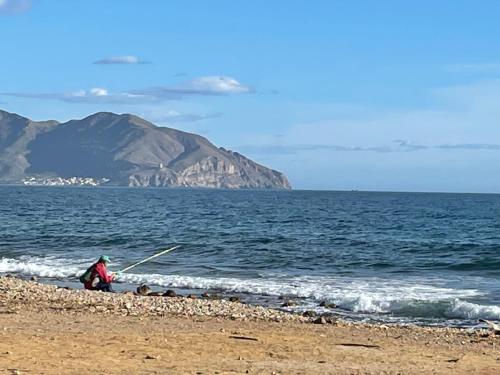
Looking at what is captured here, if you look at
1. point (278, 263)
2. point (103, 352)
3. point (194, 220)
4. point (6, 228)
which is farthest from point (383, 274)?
point (194, 220)

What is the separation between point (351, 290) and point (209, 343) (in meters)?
11.4

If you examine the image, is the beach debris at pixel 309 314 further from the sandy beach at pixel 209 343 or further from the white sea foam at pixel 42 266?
the white sea foam at pixel 42 266

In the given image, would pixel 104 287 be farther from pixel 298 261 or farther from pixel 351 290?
pixel 298 261

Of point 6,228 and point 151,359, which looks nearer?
point 151,359

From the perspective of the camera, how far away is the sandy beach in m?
11.1

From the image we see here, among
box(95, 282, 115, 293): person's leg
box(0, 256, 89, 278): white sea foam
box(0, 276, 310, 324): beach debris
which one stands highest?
box(0, 276, 310, 324): beach debris

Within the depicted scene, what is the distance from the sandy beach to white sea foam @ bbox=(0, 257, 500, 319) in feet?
10.7

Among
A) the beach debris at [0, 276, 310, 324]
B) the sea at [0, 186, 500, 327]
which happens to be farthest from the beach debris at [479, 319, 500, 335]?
the beach debris at [0, 276, 310, 324]

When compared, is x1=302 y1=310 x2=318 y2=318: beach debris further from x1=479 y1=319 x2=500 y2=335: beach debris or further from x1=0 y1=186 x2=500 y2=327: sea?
x1=479 y1=319 x2=500 y2=335: beach debris

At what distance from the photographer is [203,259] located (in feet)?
110

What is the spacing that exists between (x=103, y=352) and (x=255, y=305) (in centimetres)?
900

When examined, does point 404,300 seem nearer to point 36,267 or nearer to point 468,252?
point 36,267

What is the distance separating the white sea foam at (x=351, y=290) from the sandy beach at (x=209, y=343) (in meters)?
3.26

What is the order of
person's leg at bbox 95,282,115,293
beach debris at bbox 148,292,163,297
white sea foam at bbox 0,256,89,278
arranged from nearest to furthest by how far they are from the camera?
beach debris at bbox 148,292,163,297, person's leg at bbox 95,282,115,293, white sea foam at bbox 0,256,89,278
